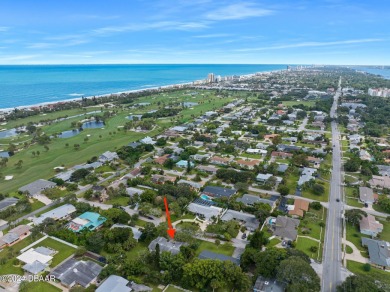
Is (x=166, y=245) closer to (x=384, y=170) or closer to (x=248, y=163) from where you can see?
(x=248, y=163)

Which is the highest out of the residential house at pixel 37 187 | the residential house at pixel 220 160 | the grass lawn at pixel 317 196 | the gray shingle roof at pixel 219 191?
the residential house at pixel 220 160

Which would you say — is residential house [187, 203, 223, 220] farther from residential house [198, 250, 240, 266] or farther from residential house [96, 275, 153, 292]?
residential house [96, 275, 153, 292]

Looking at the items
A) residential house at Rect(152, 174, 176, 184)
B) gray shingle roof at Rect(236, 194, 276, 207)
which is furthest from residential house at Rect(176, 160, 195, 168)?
gray shingle roof at Rect(236, 194, 276, 207)

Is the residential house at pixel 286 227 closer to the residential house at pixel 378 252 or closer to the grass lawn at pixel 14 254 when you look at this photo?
the residential house at pixel 378 252

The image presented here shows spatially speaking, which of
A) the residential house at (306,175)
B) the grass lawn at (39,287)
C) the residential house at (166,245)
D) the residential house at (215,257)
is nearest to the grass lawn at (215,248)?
the residential house at (215,257)

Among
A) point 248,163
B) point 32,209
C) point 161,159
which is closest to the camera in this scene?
point 32,209

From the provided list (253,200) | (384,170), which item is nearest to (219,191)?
(253,200)

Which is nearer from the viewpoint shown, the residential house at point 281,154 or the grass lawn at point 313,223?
the grass lawn at point 313,223

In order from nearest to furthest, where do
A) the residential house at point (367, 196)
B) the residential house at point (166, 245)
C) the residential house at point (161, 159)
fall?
the residential house at point (166, 245) → the residential house at point (367, 196) → the residential house at point (161, 159)
